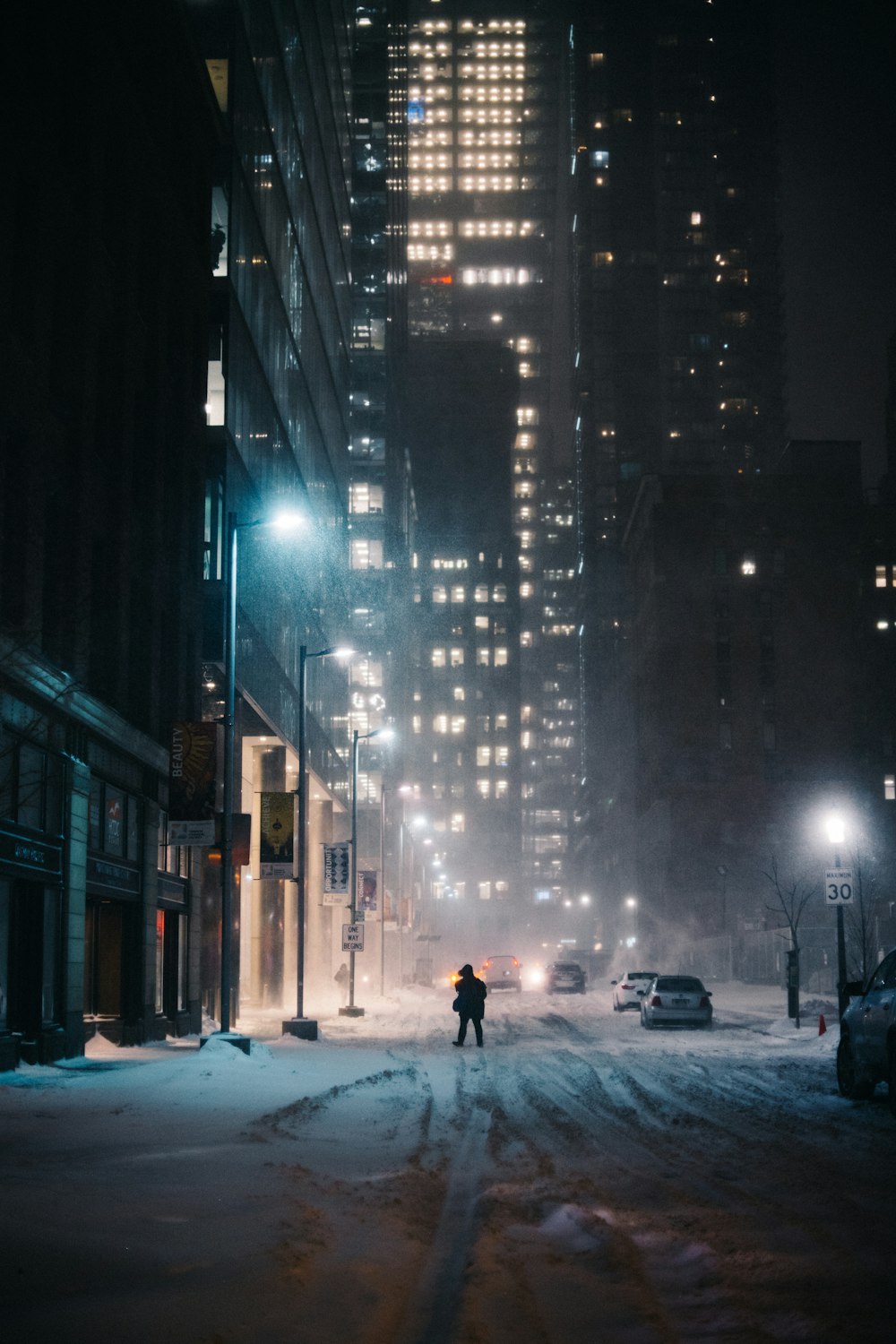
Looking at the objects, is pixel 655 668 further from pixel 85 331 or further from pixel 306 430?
pixel 85 331

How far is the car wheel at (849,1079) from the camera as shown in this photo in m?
16.5

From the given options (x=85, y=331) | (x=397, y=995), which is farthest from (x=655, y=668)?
(x=85, y=331)

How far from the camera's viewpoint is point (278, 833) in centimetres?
3294

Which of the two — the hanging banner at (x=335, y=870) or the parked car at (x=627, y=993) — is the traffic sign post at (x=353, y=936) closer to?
the hanging banner at (x=335, y=870)

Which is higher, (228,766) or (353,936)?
(228,766)

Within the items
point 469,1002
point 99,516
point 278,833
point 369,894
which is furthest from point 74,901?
point 369,894

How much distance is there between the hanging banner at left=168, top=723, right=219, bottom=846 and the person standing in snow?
600 centimetres

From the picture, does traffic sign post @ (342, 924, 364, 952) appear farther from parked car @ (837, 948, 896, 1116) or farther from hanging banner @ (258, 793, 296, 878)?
parked car @ (837, 948, 896, 1116)

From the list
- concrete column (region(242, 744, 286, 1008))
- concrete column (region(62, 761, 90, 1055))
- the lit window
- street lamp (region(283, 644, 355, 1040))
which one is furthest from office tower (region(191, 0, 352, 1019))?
the lit window

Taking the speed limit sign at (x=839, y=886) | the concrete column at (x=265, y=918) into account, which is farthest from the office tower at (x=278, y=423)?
the speed limit sign at (x=839, y=886)

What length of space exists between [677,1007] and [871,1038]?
20.5 metres

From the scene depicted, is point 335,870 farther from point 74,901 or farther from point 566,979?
point 74,901

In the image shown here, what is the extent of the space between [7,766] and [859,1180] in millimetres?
14837

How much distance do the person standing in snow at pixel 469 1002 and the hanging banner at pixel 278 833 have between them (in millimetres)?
5821
